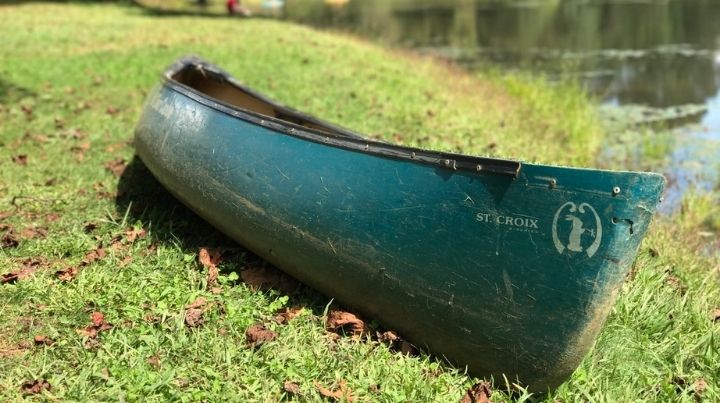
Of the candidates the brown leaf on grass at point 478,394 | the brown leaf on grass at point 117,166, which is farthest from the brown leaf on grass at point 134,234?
the brown leaf on grass at point 478,394

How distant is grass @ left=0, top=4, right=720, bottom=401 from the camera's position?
10.6 feet

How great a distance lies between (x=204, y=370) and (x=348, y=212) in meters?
1.14

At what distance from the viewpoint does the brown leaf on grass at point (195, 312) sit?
358cm

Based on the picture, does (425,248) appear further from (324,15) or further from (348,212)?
(324,15)

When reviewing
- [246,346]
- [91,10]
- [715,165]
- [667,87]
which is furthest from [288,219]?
[91,10]

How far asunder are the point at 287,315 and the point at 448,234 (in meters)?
1.23

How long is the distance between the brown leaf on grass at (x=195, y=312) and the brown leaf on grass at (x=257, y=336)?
0.31 meters

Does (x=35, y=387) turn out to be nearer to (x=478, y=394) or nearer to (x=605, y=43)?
(x=478, y=394)

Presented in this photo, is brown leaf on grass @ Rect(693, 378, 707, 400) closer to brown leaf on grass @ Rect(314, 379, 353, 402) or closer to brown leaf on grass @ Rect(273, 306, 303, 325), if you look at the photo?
brown leaf on grass @ Rect(314, 379, 353, 402)

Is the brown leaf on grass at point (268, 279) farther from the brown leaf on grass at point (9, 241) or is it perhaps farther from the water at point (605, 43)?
the water at point (605, 43)

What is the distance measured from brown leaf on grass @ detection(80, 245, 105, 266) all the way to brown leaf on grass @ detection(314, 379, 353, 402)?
1976 mm

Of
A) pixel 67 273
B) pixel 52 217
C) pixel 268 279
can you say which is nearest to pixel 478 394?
pixel 268 279

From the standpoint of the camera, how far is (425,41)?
65.1ft

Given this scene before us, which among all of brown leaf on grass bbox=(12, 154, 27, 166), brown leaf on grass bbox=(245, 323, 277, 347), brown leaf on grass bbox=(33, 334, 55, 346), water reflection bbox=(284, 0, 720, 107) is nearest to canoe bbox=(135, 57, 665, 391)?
brown leaf on grass bbox=(245, 323, 277, 347)
